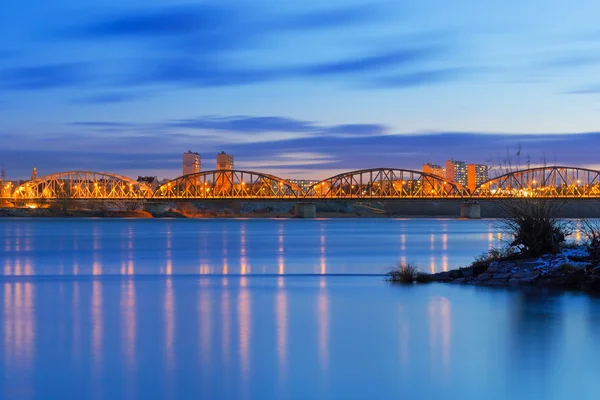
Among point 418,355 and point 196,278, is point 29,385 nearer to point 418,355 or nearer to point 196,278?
point 418,355

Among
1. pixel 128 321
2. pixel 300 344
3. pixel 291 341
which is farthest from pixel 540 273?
pixel 128 321

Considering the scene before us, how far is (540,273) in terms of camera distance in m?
27.3

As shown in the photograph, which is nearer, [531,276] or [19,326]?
[19,326]

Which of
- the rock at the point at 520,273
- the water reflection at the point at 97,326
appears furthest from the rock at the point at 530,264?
the water reflection at the point at 97,326

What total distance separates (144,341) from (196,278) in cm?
1587

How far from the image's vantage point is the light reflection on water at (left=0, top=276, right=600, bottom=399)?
13.1 metres

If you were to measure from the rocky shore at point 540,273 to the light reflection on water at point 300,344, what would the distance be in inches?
73.9

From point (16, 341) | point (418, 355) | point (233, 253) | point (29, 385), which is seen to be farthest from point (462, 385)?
point (233, 253)

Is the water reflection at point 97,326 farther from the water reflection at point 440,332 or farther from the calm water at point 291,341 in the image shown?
the water reflection at point 440,332

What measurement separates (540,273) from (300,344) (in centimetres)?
1290

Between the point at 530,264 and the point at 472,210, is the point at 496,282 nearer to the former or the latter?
the point at 530,264

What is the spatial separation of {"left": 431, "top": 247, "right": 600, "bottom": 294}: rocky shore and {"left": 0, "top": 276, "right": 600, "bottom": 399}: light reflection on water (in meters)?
1.88

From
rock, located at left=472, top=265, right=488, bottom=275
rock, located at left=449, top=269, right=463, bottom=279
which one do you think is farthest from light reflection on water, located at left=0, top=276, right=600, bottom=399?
rock, located at left=472, top=265, right=488, bottom=275

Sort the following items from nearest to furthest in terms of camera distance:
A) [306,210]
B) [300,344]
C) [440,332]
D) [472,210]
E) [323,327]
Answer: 1. [300,344]
2. [440,332]
3. [323,327]
4. [472,210]
5. [306,210]
